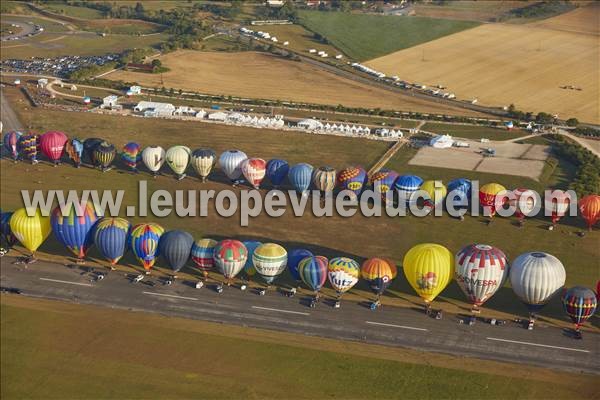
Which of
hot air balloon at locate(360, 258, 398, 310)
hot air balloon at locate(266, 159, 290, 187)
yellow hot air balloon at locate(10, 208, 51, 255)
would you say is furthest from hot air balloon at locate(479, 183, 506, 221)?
yellow hot air balloon at locate(10, 208, 51, 255)

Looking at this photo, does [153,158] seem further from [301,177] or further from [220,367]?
[220,367]

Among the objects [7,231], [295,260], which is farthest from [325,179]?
[7,231]

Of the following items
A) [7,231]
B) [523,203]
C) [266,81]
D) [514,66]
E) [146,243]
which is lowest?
[146,243]

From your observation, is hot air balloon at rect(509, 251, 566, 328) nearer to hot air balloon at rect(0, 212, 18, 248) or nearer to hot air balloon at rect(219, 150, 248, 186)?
hot air balloon at rect(219, 150, 248, 186)

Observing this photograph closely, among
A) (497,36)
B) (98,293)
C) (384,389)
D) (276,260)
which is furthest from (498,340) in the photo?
(497,36)

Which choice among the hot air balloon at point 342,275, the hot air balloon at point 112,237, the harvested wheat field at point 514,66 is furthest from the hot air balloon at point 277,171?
the harvested wheat field at point 514,66

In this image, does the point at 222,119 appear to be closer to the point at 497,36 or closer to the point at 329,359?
the point at 329,359
